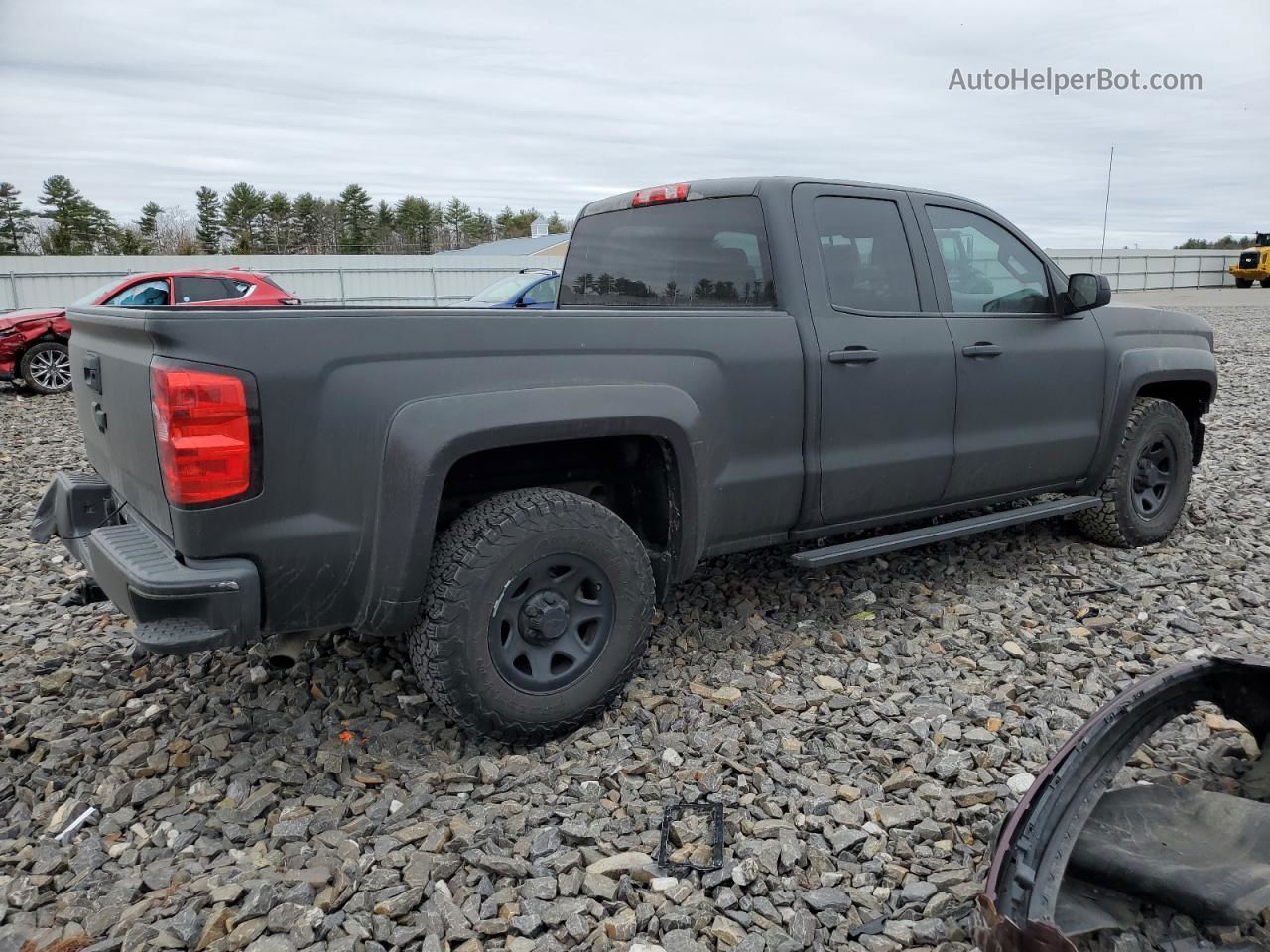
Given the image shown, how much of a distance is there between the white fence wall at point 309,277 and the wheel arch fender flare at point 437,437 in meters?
16.7

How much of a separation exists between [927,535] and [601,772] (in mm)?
1859

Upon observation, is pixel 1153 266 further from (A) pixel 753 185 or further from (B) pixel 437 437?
(B) pixel 437 437

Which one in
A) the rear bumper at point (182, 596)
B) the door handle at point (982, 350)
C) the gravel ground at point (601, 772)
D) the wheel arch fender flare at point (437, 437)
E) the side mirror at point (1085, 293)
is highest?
the side mirror at point (1085, 293)

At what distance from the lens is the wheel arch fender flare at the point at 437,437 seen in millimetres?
2734

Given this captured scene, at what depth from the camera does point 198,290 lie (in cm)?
1159

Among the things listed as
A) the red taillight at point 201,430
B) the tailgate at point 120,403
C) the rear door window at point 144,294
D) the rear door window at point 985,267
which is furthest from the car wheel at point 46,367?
the rear door window at point 985,267

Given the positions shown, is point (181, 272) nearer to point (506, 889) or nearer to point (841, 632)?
point (841, 632)

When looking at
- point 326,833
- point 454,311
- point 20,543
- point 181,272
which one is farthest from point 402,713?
point 181,272

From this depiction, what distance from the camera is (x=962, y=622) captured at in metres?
4.21

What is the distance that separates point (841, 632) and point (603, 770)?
1488 millimetres

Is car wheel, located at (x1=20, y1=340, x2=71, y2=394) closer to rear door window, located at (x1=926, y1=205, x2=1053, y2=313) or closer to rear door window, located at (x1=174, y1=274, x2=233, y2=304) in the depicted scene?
rear door window, located at (x1=174, y1=274, x2=233, y2=304)

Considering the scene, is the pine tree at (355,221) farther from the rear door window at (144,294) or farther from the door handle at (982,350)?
the door handle at (982,350)

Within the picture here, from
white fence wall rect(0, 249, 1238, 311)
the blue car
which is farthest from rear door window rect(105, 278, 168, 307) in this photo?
the blue car

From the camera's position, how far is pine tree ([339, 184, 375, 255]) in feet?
236
